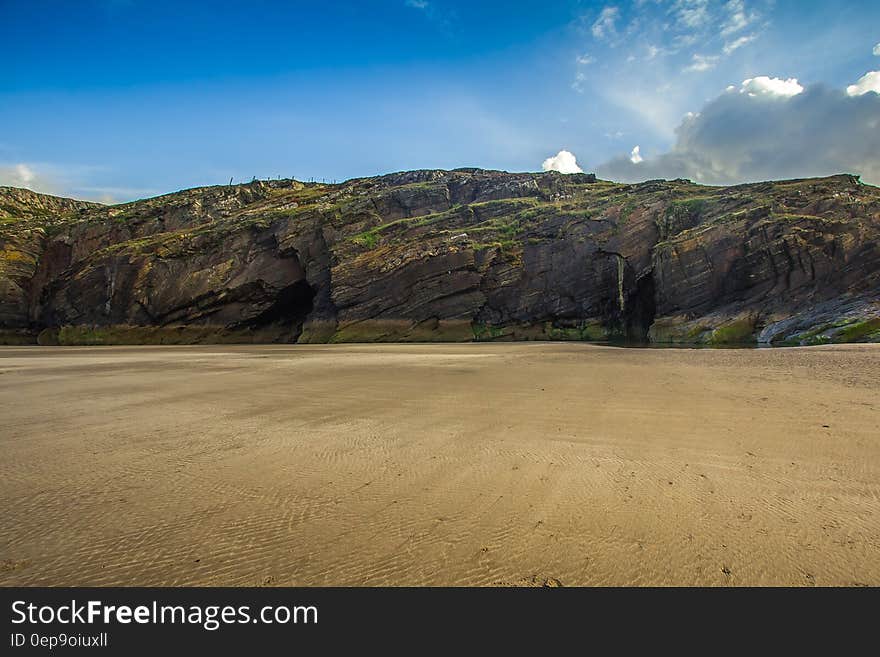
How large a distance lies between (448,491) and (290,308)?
41108mm

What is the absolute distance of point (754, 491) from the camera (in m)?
3.15

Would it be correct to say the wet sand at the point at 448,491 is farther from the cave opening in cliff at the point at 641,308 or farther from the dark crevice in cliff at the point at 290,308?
the dark crevice in cliff at the point at 290,308

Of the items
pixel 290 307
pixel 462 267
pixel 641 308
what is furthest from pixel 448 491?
pixel 290 307

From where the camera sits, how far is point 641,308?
32625mm

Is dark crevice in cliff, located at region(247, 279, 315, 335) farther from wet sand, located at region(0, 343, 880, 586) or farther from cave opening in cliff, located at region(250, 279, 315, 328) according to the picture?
wet sand, located at region(0, 343, 880, 586)

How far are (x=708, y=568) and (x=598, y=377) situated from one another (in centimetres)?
742

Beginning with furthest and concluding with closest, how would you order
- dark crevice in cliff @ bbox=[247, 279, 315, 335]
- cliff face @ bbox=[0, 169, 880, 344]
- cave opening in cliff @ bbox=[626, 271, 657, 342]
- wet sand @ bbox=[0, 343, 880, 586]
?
dark crevice in cliff @ bbox=[247, 279, 315, 335]
cave opening in cliff @ bbox=[626, 271, 657, 342]
cliff face @ bbox=[0, 169, 880, 344]
wet sand @ bbox=[0, 343, 880, 586]

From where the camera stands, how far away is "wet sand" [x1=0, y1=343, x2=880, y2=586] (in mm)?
2219

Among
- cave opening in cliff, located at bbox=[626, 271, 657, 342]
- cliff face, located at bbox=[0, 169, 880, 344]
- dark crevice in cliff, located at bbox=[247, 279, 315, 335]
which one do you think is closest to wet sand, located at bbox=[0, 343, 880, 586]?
cliff face, located at bbox=[0, 169, 880, 344]

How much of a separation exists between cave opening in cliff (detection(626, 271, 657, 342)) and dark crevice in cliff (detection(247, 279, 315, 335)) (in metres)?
29.4

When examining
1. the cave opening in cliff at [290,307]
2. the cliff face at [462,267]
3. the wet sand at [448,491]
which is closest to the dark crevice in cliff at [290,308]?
the cave opening in cliff at [290,307]

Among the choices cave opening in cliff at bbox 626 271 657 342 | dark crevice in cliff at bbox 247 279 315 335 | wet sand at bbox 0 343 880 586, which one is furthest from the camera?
dark crevice in cliff at bbox 247 279 315 335

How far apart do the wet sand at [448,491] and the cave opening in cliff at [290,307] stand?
111 ft
